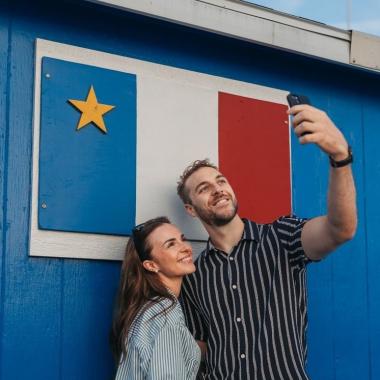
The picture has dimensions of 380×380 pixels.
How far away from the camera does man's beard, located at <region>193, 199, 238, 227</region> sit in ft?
10.7

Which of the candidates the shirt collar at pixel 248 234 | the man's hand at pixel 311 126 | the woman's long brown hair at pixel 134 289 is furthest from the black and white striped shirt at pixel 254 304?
the man's hand at pixel 311 126

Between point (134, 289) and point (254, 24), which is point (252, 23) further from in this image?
point (134, 289)

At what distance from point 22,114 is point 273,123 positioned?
1219mm

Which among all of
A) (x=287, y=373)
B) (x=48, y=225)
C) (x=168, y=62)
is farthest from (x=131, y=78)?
(x=287, y=373)

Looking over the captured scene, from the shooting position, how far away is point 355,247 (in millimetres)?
4023

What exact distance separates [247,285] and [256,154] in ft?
2.50

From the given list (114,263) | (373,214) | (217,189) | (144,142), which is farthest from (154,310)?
(373,214)

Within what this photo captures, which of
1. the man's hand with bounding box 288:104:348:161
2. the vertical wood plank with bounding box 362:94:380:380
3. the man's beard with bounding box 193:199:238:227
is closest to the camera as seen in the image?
the man's hand with bounding box 288:104:348:161

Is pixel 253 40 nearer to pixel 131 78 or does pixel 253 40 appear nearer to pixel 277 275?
pixel 131 78

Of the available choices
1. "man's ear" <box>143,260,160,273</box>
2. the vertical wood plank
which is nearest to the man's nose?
"man's ear" <box>143,260,160,273</box>

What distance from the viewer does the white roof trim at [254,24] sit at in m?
3.35

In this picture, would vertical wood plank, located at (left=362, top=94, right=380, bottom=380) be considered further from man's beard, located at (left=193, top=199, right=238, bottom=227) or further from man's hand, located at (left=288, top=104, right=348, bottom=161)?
man's hand, located at (left=288, top=104, right=348, bottom=161)

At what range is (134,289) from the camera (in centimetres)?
314

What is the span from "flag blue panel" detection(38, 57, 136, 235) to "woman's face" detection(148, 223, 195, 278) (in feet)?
0.62
